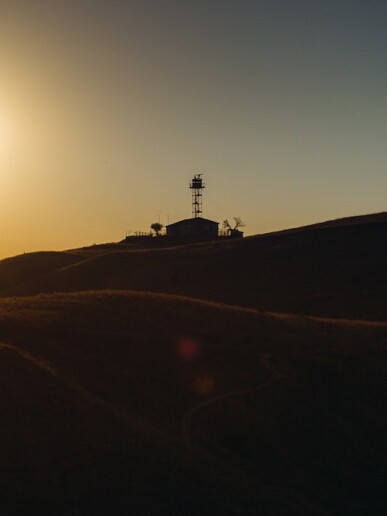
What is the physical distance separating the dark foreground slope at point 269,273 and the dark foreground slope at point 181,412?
28374mm

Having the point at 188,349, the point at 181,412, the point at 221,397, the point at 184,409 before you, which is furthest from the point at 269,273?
the point at 181,412

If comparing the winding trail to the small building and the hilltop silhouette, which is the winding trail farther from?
the small building

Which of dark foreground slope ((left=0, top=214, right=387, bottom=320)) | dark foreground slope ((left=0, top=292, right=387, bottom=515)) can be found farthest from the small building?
dark foreground slope ((left=0, top=292, right=387, bottom=515))

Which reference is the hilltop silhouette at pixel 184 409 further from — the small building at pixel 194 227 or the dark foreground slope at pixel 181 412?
the small building at pixel 194 227

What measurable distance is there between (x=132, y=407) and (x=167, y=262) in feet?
245

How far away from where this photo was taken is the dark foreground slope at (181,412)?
771 inches

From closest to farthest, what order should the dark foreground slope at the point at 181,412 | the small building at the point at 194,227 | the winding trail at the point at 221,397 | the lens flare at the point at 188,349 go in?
→ the dark foreground slope at the point at 181,412 < the winding trail at the point at 221,397 < the lens flare at the point at 188,349 < the small building at the point at 194,227

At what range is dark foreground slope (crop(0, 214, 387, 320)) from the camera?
240 ft

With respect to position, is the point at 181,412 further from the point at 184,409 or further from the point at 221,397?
the point at 221,397

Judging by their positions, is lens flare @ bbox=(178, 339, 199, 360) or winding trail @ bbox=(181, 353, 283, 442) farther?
lens flare @ bbox=(178, 339, 199, 360)

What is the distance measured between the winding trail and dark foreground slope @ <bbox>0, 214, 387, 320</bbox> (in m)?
30.3

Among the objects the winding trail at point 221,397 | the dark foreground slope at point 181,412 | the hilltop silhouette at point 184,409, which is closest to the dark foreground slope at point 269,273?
the hilltop silhouette at point 184,409

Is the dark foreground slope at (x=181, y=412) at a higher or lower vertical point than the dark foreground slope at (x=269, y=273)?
lower

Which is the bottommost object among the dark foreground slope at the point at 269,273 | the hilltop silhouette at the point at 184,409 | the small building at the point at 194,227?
the hilltop silhouette at the point at 184,409
